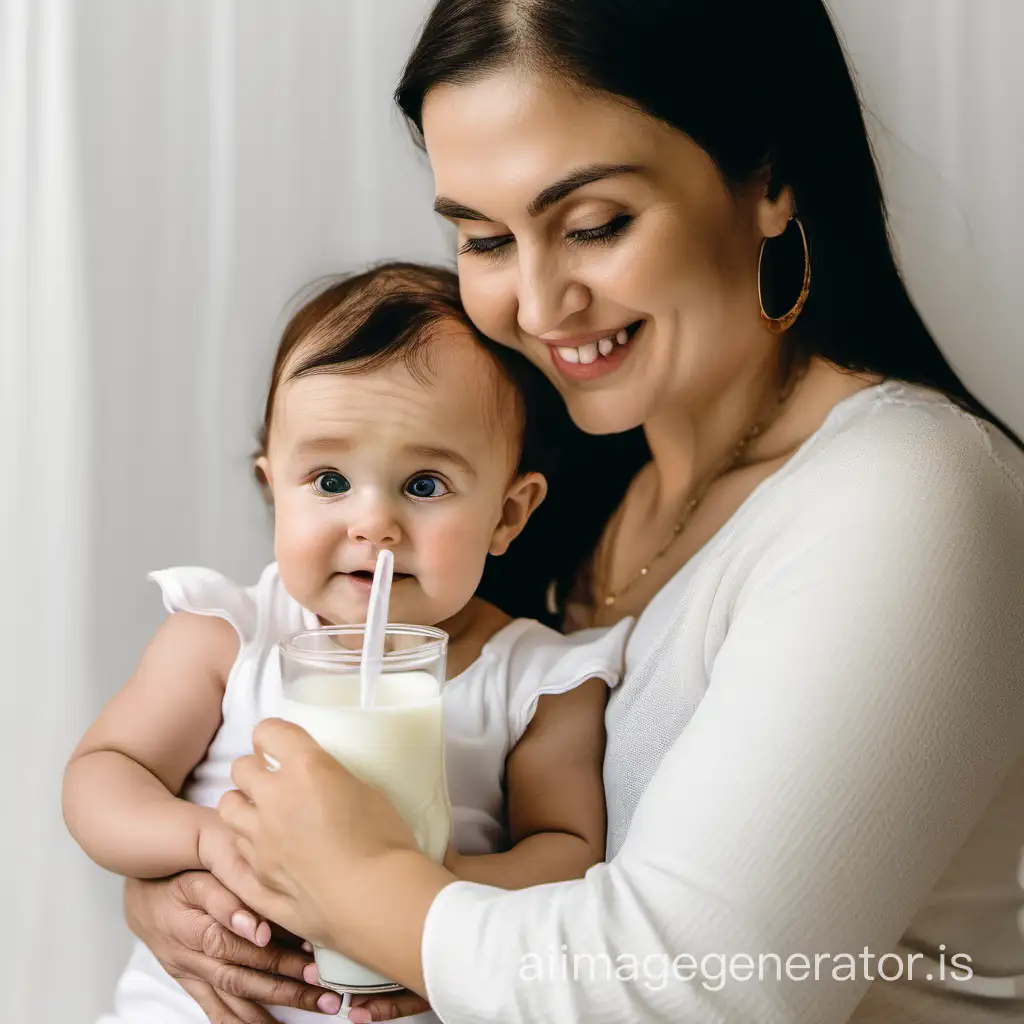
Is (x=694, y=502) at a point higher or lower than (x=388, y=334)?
lower

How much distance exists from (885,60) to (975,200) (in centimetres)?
29

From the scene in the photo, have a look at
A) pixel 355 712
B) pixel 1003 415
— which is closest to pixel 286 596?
pixel 355 712

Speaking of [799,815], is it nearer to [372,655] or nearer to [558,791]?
[372,655]

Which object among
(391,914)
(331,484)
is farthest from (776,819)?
(331,484)

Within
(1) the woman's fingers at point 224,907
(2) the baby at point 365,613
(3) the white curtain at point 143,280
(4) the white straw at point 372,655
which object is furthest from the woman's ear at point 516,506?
(3) the white curtain at point 143,280

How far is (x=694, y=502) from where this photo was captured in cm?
178

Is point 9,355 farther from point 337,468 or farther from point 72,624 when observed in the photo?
point 337,468

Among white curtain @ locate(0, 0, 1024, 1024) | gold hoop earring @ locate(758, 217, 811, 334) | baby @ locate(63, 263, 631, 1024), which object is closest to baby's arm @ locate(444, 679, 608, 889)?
baby @ locate(63, 263, 631, 1024)

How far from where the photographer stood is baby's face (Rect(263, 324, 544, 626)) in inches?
59.0

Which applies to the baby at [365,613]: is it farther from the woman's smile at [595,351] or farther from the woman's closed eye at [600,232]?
the woman's closed eye at [600,232]

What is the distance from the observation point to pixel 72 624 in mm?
2271

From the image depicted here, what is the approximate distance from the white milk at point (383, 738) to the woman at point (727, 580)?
5 cm

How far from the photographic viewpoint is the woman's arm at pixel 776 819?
0.99 m

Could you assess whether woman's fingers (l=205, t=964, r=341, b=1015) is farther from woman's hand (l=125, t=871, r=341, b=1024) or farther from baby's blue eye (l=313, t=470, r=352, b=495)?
baby's blue eye (l=313, t=470, r=352, b=495)
